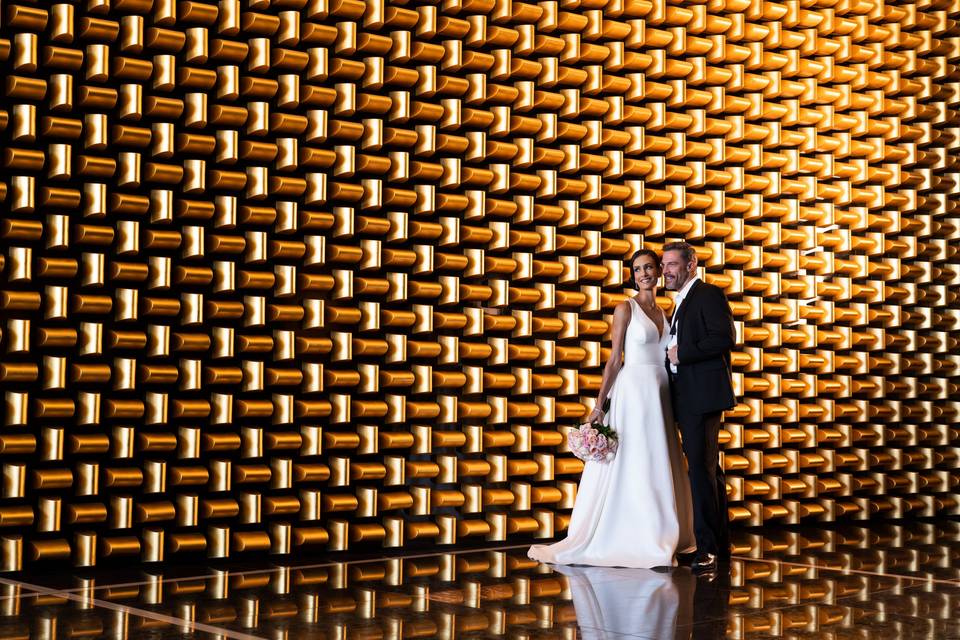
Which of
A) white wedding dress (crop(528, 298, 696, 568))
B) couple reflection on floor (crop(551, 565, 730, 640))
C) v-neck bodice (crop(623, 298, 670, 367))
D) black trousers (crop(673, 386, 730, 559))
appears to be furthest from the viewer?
v-neck bodice (crop(623, 298, 670, 367))

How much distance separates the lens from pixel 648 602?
4574 millimetres

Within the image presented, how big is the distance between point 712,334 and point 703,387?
25cm

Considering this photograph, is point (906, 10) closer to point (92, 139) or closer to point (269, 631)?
point (92, 139)

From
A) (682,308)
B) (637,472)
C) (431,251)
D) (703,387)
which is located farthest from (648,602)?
(431,251)

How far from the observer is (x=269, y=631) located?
3.94 meters

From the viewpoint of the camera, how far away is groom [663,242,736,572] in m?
5.53

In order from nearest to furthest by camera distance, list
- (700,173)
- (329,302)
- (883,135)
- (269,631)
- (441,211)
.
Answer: (269,631) → (329,302) → (441,211) → (700,173) → (883,135)

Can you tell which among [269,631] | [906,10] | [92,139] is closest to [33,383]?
[92,139]

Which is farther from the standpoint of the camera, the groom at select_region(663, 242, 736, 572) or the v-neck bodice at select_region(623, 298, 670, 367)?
the v-neck bodice at select_region(623, 298, 670, 367)

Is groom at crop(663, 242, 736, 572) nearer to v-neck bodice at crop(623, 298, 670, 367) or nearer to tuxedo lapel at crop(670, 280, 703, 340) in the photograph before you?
tuxedo lapel at crop(670, 280, 703, 340)

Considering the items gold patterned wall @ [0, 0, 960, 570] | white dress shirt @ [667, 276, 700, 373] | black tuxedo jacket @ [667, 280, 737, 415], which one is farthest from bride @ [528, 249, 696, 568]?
gold patterned wall @ [0, 0, 960, 570]

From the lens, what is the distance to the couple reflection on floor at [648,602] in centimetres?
403

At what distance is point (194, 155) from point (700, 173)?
3.33 m

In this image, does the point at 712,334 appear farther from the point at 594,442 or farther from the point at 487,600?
the point at 487,600
